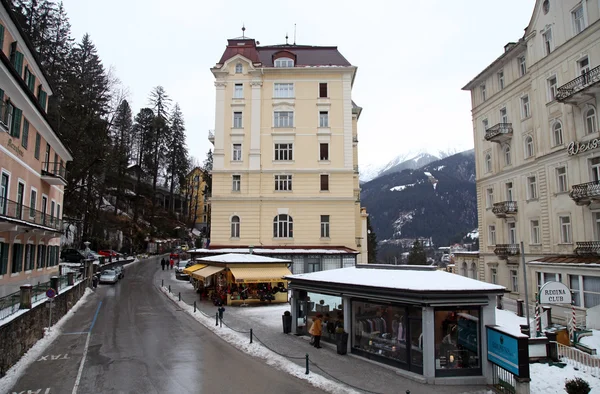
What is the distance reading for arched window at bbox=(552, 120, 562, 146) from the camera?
98.1 feet

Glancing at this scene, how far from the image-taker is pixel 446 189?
189 metres

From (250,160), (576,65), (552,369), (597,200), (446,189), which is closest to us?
(552,369)

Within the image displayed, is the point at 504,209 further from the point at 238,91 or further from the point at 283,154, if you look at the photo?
the point at 238,91

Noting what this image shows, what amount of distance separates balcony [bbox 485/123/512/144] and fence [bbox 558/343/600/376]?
22340mm

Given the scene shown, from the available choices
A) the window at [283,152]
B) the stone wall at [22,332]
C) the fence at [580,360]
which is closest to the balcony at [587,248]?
the fence at [580,360]

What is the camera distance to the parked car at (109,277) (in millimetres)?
41375

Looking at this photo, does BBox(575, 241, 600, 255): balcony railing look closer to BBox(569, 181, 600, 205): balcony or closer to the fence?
BBox(569, 181, 600, 205): balcony

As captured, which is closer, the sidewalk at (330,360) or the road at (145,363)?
the road at (145,363)

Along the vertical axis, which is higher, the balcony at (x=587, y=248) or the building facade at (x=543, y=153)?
the building facade at (x=543, y=153)

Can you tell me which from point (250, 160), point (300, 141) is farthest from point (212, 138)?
point (300, 141)

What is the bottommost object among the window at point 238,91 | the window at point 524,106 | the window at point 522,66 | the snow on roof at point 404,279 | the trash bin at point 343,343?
the trash bin at point 343,343

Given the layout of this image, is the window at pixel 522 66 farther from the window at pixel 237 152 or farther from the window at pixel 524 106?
the window at pixel 237 152

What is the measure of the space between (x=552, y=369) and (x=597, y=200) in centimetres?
1467

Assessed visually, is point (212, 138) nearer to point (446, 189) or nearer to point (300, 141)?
point (300, 141)
